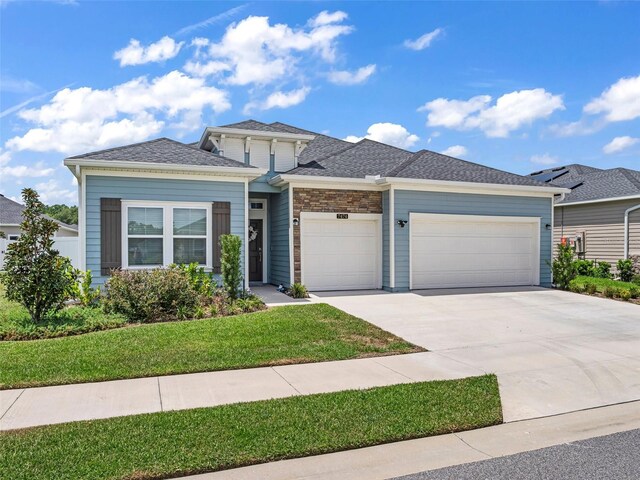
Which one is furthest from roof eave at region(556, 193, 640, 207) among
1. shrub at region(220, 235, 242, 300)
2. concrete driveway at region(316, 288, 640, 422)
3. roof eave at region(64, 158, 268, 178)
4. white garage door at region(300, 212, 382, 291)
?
shrub at region(220, 235, 242, 300)

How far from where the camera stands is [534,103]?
18109mm

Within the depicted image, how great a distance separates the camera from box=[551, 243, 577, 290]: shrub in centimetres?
1451

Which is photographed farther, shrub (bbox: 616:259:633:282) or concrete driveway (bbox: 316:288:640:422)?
shrub (bbox: 616:259:633:282)

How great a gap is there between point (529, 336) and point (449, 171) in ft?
24.5

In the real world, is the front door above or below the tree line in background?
below

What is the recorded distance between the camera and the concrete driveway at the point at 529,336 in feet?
18.1

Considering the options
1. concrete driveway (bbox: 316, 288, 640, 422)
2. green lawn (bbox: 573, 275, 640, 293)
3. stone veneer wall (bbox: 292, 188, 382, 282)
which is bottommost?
concrete driveway (bbox: 316, 288, 640, 422)

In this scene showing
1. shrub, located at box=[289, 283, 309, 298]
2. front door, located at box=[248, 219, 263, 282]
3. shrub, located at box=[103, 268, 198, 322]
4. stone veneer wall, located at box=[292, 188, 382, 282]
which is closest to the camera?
shrub, located at box=[103, 268, 198, 322]

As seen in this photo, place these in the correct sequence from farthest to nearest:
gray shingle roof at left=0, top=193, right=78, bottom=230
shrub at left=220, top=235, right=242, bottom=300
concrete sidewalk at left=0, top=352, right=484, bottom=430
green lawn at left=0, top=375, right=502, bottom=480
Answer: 1. gray shingle roof at left=0, top=193, right=78, bottom=230
2. shrub at left=220, top=235, right=242, bottom=300
3. concrete sidewalk at left=0, top=352, right=484, bottom=430
4. green lawn at left=0, top=375, right=502, bottom=480

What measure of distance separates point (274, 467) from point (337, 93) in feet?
44.8

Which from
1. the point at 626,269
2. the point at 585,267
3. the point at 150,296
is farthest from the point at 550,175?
the point at 150,296

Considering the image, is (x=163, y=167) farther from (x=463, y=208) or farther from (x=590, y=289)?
(x=590, y=289)

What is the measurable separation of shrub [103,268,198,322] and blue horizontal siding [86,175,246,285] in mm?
1654

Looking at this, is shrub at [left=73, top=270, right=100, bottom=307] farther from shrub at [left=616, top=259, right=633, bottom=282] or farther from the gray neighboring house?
the gray neighboring house
